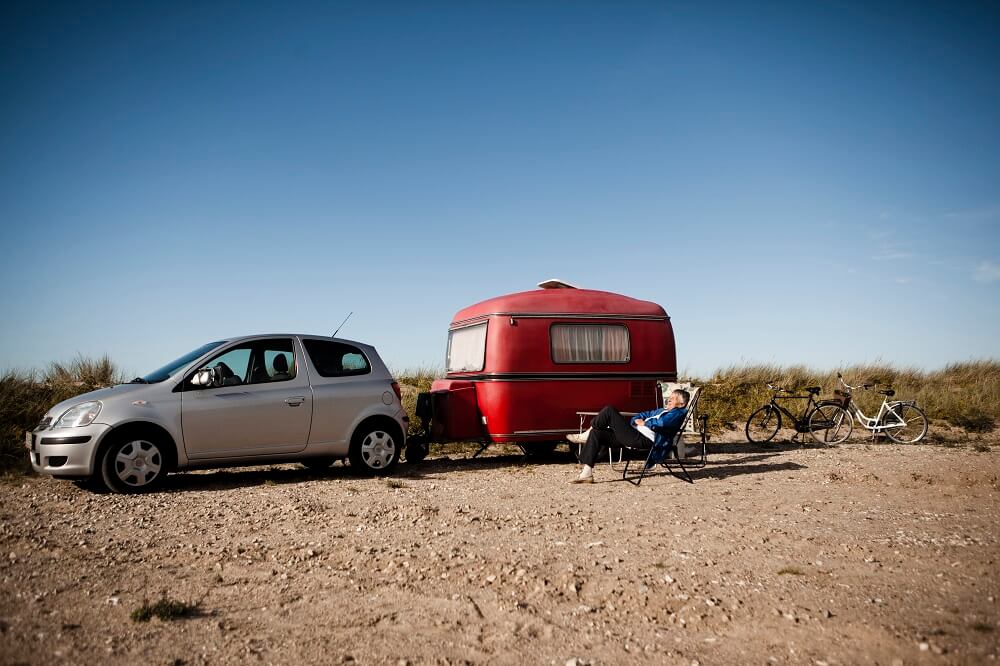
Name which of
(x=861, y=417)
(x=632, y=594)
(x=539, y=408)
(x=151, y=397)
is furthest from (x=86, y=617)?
(x=861, y=417)

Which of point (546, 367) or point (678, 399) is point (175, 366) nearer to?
point (546, 367)

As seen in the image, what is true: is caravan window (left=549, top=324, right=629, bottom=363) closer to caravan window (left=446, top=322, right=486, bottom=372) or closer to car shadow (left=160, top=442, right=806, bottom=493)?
caravan window (left=446, top=322, right=486, bottom=372)

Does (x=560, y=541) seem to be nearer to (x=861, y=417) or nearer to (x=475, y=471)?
(x=475, y=471)

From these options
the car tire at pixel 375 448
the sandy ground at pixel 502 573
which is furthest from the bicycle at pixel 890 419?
the car tire at pixel 375 448

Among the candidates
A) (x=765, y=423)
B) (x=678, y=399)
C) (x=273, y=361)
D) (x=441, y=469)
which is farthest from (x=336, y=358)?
(x=765, y=423)

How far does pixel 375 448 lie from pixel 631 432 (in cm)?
333

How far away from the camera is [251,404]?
8.48 m

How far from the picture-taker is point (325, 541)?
5.89 m

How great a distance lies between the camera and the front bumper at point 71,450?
752 cm

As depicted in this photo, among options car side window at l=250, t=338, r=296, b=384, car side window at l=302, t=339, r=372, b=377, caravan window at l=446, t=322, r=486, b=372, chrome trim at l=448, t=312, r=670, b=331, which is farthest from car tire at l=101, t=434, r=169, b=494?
chrome trim at l=448, t=312, r=670, b=331

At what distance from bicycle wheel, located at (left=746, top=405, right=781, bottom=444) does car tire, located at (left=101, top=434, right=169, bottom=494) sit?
402 inches

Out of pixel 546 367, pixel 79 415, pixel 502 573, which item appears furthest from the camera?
pixel 546 367

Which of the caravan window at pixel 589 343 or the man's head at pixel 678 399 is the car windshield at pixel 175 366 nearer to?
the caravan window at pixel 589 343

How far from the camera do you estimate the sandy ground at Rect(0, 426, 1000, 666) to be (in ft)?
12.5
